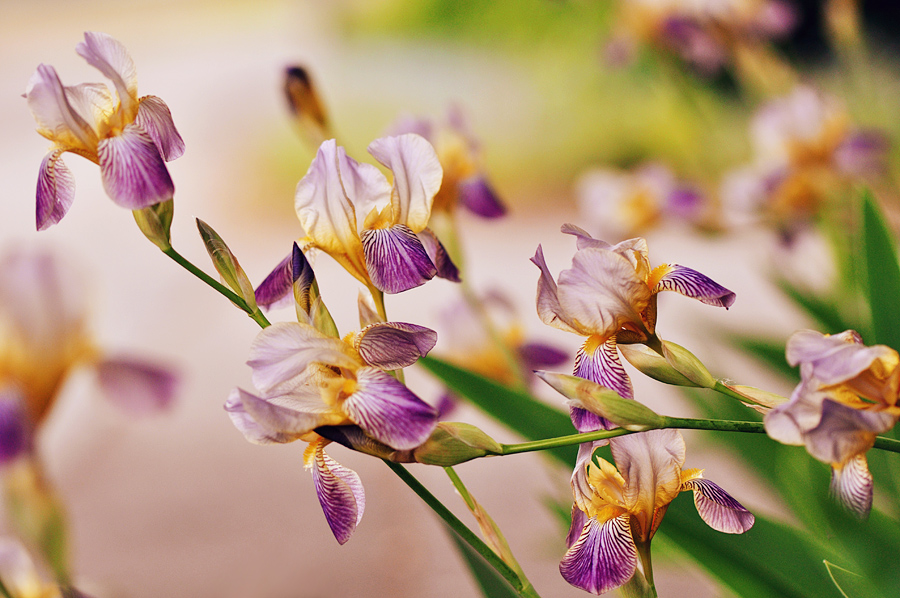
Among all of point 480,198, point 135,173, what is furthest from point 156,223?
point 480,198

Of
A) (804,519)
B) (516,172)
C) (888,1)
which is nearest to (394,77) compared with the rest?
(516,172)

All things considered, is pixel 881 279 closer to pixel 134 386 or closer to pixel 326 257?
pixel 134 386

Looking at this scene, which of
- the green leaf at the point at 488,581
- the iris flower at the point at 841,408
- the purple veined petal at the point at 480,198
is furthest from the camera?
the purple veined petal at the point at 480,198

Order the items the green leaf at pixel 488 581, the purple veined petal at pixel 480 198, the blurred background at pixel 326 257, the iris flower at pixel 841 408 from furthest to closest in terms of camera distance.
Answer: the blurred background at pixel 326 257 → the purple veined petal at pixel 480 198 → the green leaf at pixel 488 581 → the iris flower at pixel 841 408

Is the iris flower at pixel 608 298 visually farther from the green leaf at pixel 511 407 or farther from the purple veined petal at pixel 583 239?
the green leaf at pixel 511 407

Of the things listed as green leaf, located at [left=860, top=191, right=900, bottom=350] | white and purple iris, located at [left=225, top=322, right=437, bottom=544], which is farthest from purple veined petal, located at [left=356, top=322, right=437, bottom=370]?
green leaf, located at [left=860, top=191, right=900, bottom=350]

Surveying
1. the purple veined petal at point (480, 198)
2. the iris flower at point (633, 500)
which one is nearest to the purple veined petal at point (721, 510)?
the iris flower at point (633, 500)
